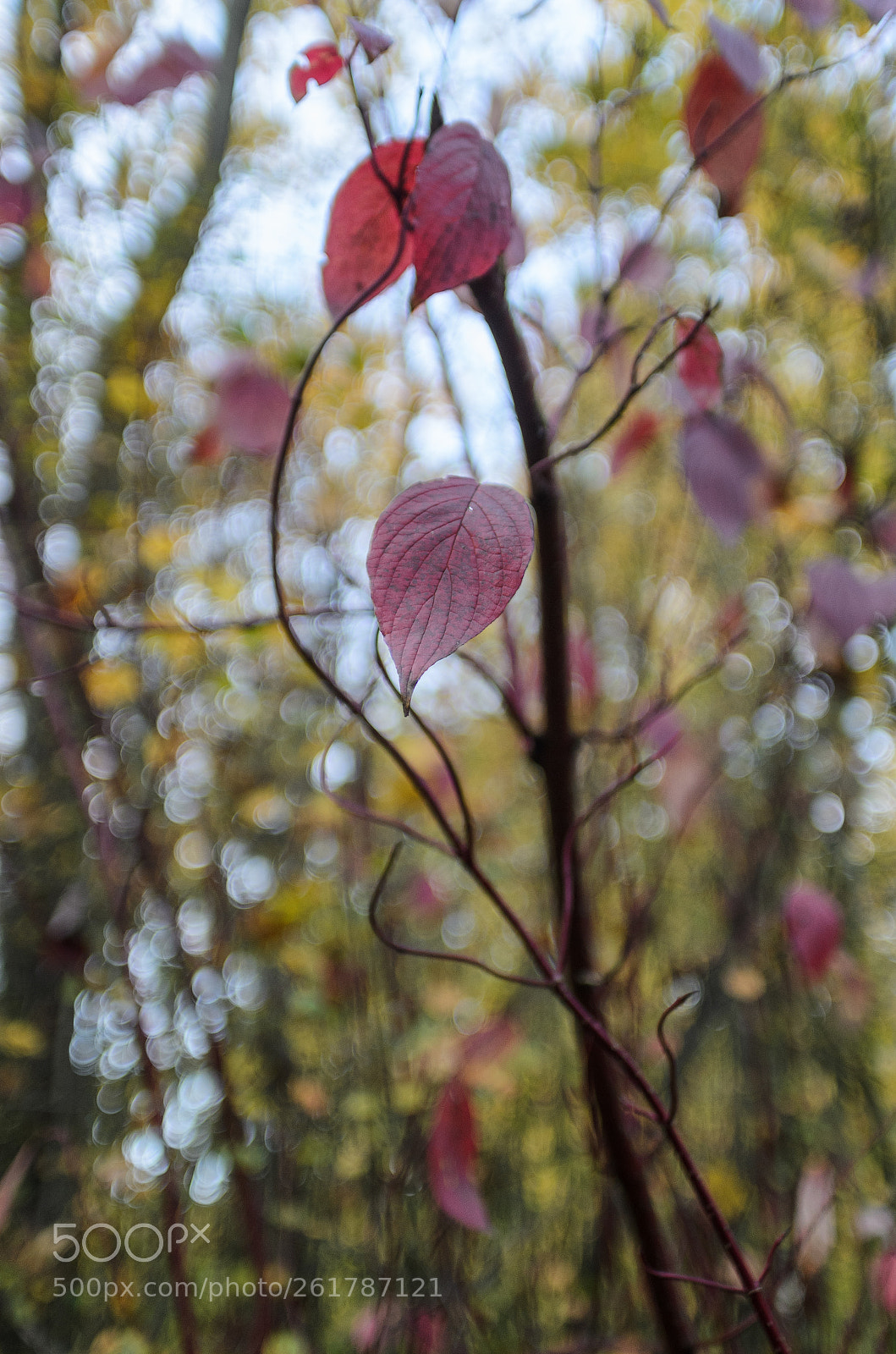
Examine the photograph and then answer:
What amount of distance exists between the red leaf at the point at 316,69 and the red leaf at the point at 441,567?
24 cm

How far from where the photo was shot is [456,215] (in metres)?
0.33

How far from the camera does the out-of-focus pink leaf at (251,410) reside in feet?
Result: 2.01

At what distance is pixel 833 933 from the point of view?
0.72m

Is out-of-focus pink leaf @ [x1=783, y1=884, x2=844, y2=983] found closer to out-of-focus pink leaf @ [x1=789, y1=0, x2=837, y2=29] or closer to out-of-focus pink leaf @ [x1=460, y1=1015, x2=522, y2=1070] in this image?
out-of-focus pink leaf @ [x1=460, y1=1015, x2=522, y2=1070]

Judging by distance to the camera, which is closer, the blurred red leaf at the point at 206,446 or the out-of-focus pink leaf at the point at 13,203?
the blurred red leaf at the point at 206,446

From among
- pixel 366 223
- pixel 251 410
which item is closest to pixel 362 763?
pixel 251 410

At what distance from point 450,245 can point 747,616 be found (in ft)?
3.00

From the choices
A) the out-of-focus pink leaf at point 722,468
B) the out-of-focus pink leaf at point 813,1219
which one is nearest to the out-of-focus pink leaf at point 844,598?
the out-of-focus pink leaf at point 722,468

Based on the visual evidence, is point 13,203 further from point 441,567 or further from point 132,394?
point 441,567

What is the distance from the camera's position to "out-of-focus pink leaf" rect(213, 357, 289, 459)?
0.61 meters

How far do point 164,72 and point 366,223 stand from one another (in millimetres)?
527
